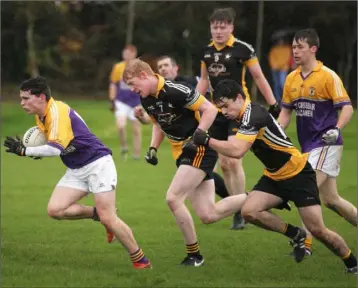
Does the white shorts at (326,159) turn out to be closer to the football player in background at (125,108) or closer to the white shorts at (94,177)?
the white shorts at (94,177)

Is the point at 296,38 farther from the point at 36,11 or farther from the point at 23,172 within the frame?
the point at 36,11

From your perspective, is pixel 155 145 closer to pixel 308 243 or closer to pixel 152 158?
pixel 152 158

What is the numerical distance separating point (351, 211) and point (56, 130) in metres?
3.10

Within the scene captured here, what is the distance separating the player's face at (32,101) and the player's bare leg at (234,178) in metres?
3.16

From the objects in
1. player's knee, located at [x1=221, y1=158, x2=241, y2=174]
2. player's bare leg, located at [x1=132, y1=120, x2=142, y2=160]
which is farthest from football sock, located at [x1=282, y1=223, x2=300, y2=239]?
player's bare leg, located at [x1=132, y1=120, x2=142, y2=160]

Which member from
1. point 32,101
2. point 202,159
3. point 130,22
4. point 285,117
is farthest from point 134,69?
point 130,22

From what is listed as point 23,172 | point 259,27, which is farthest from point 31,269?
point 259,27

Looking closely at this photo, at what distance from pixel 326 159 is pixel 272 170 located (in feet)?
3.36

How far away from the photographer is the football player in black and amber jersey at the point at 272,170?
302 inches

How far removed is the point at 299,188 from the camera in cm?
789

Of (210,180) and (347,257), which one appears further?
(210,180)

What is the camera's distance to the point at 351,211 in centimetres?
891

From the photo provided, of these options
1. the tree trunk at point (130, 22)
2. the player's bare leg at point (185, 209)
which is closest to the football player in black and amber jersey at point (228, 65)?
the player's bare leg at point (185, 209)

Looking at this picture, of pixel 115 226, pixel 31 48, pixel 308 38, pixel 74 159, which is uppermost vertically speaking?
pixel 308 38
